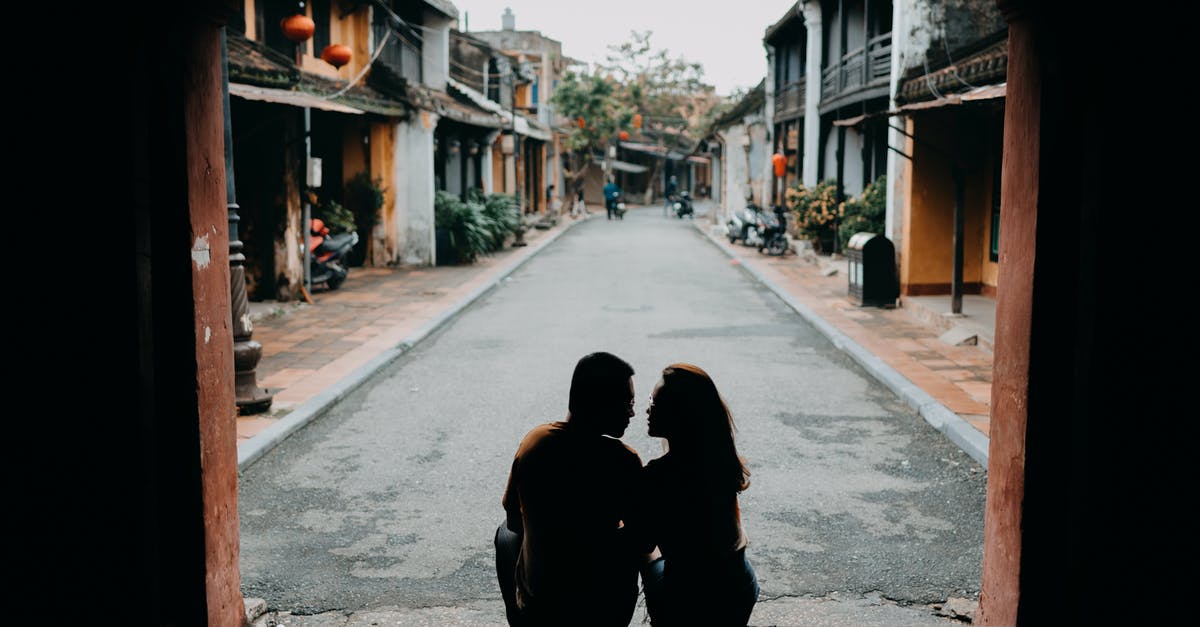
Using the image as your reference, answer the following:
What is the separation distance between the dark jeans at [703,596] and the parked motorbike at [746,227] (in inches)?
900

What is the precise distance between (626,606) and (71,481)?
184cm

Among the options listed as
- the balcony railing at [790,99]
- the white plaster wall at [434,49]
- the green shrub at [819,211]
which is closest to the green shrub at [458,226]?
the white plaster wall at [434,49]

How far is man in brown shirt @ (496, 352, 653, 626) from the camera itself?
3176mm

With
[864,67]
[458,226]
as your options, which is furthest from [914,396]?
[458,226]

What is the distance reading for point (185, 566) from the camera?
3.82m

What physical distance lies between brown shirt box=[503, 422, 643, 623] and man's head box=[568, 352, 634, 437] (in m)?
0.05

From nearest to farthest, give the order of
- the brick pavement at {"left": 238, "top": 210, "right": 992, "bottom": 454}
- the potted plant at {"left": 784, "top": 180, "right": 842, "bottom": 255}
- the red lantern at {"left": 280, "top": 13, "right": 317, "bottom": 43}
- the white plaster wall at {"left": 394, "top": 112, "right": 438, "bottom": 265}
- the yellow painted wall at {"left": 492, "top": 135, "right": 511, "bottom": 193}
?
the brick pavement at {"left": 238, "top": 210, "right": 992, "bottom": 454} < the red lantern at {"left": 280, "top": 13, "right": 317, "bottom": 43} < the white plaster wall at {"left": 394, "top": 112, "right": 438, "bottom": 265} < the potted plant at {"left": 784, "top": 180, "right": 842, "bottom": 255} < the yellow painted wall at {"left": 492, "top": 135, "right": 511, "bottom": 193}

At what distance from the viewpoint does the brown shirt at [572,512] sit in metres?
3.18

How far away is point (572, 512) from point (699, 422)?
0.47 meters

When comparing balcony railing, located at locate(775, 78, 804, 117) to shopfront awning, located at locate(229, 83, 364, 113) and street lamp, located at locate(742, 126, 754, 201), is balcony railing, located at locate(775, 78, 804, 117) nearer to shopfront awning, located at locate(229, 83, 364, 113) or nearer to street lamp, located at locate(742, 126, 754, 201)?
street lamp, located at locate(742, 126, 754, 201)

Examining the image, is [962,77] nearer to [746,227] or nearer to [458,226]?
[458,226]

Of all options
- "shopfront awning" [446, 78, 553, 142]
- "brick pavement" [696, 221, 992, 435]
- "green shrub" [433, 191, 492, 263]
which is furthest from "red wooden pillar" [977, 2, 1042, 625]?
"shopfront awning" [446, 78, 553, 142]

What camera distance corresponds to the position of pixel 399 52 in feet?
73.2

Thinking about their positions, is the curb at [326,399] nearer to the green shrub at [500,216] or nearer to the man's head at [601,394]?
the man's head at [601,394]
